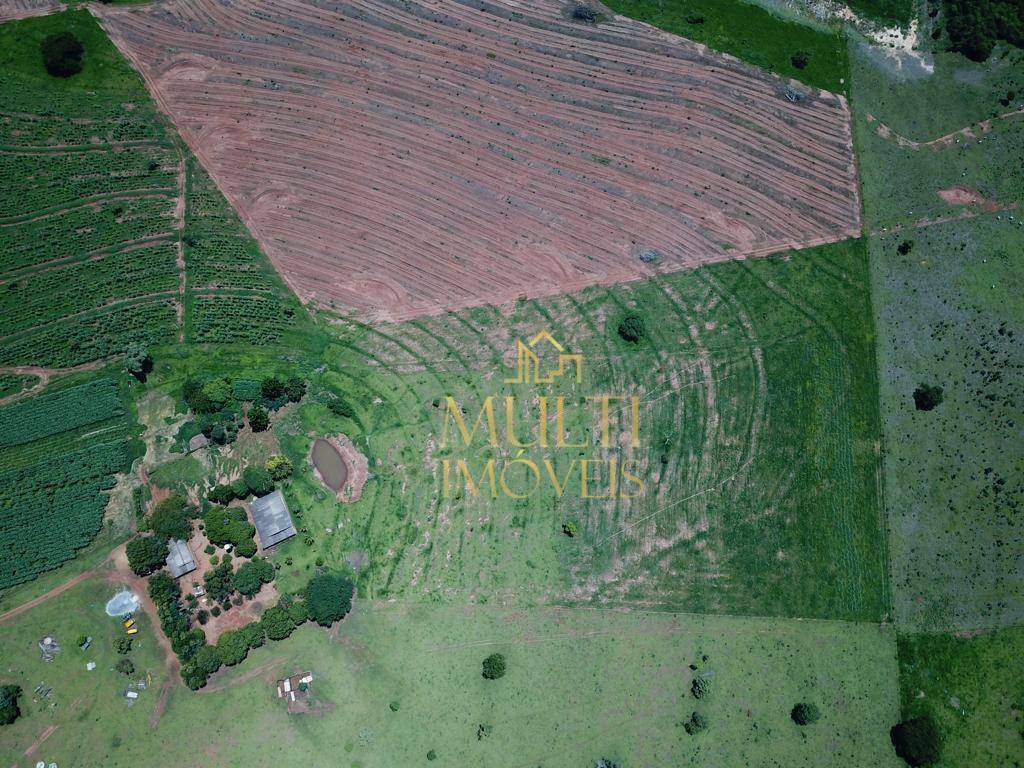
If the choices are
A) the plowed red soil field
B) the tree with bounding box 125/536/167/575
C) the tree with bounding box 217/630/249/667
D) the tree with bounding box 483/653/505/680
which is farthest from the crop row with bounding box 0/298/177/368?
the tree with bounding box 483/653/505/680

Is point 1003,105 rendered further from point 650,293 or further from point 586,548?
point 586,548

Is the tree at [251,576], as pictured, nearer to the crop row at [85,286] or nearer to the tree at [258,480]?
the tree at [258,480]

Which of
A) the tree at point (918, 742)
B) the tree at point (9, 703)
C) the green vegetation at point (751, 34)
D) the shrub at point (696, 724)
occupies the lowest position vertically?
the tree at point (9, 703)

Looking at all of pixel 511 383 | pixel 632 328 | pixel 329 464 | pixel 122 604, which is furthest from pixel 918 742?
pixel 122 604

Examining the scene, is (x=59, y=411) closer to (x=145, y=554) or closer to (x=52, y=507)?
(x=52, y=507)

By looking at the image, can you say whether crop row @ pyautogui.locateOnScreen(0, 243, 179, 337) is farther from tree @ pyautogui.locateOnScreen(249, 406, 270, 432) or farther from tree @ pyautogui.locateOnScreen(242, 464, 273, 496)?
tree @ pyautogui.locateOnScreen(242, 464, 273, 496)

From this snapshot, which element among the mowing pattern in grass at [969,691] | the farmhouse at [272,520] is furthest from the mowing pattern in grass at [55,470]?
the mowing pattern in grass at [969,691]
